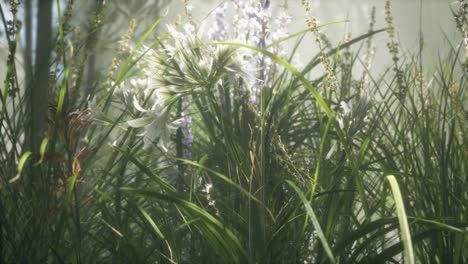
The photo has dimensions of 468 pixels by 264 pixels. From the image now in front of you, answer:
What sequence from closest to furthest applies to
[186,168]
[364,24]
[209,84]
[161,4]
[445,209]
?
[209,84] → [445,209] → [186,168] → [161,4] → [364,24]

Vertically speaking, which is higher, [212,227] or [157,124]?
[157,124]

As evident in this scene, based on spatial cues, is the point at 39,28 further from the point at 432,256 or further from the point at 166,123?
the point at 432,256

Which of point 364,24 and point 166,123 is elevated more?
point 364,24

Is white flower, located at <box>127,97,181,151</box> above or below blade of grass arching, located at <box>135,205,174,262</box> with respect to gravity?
above

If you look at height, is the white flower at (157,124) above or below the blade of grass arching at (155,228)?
above

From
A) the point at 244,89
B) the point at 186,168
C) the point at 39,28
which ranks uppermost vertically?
the point at 39,28

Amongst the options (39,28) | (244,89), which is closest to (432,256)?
(244,89)

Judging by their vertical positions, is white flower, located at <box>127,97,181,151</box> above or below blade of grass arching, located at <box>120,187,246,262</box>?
above

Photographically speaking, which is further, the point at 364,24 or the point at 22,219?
the point at 364,24

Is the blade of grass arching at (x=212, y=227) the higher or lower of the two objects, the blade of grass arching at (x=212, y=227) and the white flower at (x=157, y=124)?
the lower

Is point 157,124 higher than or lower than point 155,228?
higher

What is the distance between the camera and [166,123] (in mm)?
599

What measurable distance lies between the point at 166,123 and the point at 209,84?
66 millimetres

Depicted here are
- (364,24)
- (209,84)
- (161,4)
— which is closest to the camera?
(209,84)
